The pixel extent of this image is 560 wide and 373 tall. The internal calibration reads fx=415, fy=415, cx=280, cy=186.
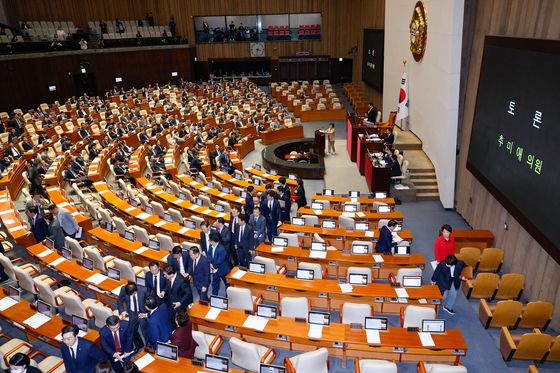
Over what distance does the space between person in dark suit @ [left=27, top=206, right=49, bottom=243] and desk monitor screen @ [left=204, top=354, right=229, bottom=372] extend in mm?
6929

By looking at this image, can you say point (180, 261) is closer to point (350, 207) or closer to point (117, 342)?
point (117, 342)

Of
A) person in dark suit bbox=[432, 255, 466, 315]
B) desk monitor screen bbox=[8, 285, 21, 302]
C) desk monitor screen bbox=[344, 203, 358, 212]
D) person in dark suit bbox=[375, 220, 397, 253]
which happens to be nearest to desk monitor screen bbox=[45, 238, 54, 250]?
desk monitor screen bbox=[8, 285, 21, 302]

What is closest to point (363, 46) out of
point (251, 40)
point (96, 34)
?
point (251, 40)

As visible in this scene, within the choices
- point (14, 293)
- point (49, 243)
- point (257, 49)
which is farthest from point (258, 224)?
point (257, 49)

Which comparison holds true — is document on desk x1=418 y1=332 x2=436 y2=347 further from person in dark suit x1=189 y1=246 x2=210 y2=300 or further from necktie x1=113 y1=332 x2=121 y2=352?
necktie x1=113 y1=332 x2=121 y2=352

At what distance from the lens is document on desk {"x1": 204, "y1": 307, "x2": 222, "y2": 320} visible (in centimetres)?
727

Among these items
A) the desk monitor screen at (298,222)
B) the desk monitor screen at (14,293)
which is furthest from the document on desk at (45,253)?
the desk monitor screen at (298,222)

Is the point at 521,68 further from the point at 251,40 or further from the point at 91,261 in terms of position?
the point at 251,40

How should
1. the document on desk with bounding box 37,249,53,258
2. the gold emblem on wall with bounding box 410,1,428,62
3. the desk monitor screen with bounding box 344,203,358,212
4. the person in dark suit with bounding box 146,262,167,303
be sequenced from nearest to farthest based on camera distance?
1. the person in dark suit with bounding box 146,262,167,303
2. the document on desk with bounding box 37,249,53,258
3. the desk monitor screen with bounding box 344,203,358,212
4. the gold emblem on wall with bounding box 410,1,428,62

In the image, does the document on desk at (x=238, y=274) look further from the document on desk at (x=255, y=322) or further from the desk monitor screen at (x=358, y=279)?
the desk monitor screen at (x=358, y=279)

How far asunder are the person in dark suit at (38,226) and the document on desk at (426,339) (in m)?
9.22

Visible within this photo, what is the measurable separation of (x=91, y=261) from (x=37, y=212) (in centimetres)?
277

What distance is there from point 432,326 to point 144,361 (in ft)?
14.9

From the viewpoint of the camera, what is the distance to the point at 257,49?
3816cm
